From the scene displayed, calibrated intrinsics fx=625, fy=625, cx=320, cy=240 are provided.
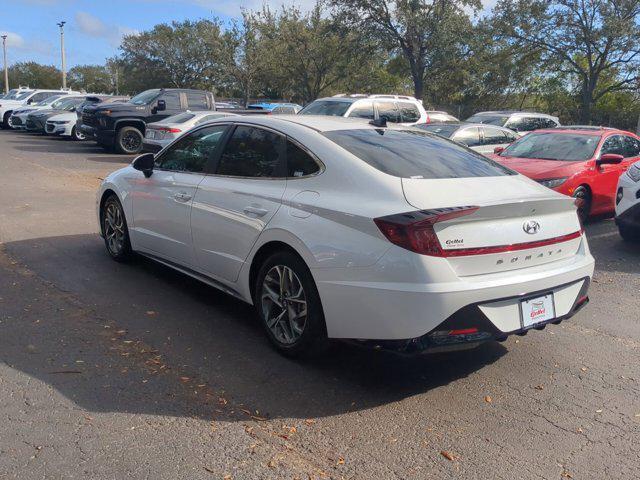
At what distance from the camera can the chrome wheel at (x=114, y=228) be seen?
6.41 meters

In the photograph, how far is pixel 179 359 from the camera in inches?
166

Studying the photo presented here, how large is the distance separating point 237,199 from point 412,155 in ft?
4.36

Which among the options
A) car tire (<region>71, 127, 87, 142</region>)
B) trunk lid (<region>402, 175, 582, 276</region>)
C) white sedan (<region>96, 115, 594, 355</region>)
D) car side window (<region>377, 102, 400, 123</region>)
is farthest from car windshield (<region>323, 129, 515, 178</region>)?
car tire (<region>71, 127, 87, 142</region>)

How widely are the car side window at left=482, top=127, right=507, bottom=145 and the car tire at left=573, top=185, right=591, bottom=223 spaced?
421 centimetres

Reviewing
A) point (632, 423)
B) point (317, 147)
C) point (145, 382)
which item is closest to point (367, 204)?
point (317, 147)

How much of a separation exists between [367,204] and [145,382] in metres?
1.75

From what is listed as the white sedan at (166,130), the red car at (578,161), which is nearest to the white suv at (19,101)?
the white sedan at (166,130)

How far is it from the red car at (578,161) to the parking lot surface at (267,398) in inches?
142

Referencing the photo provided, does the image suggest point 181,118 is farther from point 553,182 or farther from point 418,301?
point 418,301

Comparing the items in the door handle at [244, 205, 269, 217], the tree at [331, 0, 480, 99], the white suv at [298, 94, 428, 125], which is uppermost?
the tree at [331, 0, 480, 99]

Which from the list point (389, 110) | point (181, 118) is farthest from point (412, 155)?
point (181, 118)

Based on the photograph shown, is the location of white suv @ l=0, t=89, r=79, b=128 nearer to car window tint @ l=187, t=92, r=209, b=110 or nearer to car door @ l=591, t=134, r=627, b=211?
car window tint @ l=187, t=92, r=209, b=110

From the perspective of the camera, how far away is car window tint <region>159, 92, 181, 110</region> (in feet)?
61.0

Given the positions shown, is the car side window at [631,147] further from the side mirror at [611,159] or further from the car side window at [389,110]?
the car side window at [389,110]
